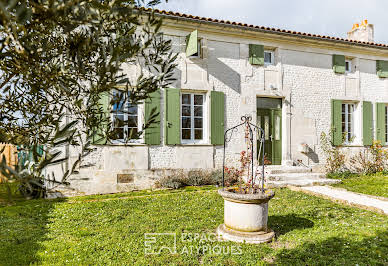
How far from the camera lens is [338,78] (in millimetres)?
10086

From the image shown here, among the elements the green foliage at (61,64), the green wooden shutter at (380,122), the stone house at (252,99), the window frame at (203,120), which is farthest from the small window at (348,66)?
the green foliage at (61,64)

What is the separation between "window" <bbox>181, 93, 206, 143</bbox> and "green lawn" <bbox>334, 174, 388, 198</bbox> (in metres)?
4.41

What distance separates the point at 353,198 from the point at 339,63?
563cm

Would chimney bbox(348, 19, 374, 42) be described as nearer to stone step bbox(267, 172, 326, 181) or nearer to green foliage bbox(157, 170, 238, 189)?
stone step bbox(267, 172, 326, 181)

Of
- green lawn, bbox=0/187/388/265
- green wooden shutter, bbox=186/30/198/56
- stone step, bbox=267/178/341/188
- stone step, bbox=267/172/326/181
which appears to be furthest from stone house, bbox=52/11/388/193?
green lawn, bbox=0/187/388/265

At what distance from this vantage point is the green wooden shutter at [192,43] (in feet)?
24.6

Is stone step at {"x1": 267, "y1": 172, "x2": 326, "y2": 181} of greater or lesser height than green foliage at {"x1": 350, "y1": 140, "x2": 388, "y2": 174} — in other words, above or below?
below

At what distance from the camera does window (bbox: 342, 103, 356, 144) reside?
33.9ft

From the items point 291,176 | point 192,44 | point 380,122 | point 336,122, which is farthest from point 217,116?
point 380,122

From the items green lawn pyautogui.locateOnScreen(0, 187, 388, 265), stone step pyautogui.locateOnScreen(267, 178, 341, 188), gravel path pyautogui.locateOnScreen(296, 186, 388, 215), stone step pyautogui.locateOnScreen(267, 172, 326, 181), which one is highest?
stone step pyautogui.locateOnScreen(267, 172, 326, 181)

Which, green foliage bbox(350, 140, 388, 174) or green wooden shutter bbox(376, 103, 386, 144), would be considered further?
green wooden shutter bbox(376, 103, 386, 144)

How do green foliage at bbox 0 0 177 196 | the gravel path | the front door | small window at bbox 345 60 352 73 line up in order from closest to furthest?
green foliage at bbox 0 0 177 196 → the gravel path → the front door → small window at bbox 345 60 352 73

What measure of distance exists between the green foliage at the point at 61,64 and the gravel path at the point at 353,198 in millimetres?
5460

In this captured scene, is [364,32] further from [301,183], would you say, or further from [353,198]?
[353,198]
